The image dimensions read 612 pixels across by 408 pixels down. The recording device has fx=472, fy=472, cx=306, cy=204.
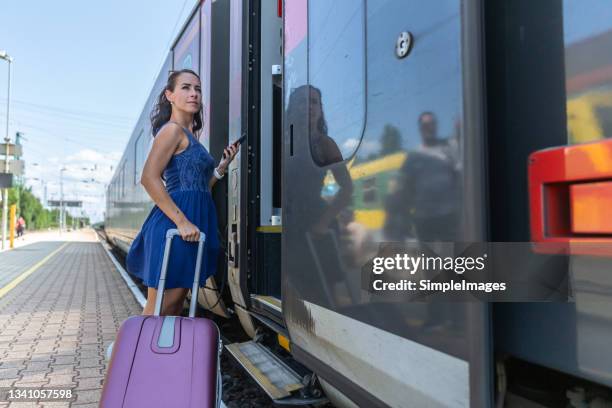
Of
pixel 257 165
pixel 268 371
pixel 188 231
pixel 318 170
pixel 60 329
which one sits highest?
pixel 257 165

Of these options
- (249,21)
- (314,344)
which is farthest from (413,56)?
(249,21)

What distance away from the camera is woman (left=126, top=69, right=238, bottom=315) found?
6.84ft

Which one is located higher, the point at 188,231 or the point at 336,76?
the point at 336,76

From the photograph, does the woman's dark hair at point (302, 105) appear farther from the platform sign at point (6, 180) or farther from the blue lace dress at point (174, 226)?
the platform sign at point (6, 180)

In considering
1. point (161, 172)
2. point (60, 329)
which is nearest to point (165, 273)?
point (161, 172)

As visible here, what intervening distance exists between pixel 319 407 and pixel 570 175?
219cm

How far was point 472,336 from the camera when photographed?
3.45 feet

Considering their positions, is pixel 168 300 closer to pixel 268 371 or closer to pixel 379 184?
pixel 268 371

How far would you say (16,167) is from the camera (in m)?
16.9

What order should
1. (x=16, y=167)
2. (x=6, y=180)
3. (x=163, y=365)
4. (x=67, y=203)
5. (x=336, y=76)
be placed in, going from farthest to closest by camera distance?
(x=67, y=203), (x=16, y=167), (x=6, y=180), (x=336, y=76), (x=163, y=365)

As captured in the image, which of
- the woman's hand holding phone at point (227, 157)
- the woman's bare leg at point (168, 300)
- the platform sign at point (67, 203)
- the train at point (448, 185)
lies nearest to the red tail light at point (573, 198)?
the train at point (448, 185)

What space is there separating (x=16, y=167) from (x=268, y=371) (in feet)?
58.0

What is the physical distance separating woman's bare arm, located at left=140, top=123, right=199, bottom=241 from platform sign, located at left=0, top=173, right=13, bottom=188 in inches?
635

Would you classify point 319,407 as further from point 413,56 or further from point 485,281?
point 413,56
